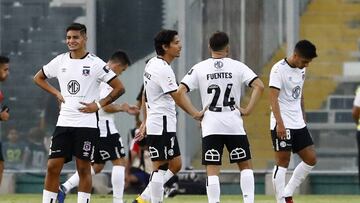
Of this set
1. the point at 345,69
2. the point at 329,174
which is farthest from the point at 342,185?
the point at 345,69

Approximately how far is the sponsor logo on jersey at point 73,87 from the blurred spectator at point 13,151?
1088 centimetres

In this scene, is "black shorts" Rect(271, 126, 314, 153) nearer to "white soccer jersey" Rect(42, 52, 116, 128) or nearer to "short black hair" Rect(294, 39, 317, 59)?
"short black hair" Rect(294, 39, 317, 59)

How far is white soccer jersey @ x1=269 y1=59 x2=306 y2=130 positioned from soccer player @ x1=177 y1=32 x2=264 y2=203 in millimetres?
1673

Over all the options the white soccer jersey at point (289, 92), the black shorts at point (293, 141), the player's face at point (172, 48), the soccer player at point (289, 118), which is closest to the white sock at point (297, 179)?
the soccer player at point (289, 118)

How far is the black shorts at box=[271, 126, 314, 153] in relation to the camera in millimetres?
18219

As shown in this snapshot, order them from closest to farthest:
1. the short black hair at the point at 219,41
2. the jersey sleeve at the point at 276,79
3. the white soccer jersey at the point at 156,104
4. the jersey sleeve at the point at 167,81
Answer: the short black hair at the point at 219,41 < the jersey sleeve at the point at 167,81 < the white soccer jersey at the point at 156,104 < the jersey sleeve at the point at 276,79

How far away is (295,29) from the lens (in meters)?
26.4

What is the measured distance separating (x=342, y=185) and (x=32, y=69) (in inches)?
235

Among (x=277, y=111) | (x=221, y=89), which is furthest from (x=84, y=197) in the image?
(x=277, y=111)

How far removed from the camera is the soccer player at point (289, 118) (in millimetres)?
18000

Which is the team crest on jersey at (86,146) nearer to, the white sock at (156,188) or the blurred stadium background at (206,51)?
the white sock at (156,188)

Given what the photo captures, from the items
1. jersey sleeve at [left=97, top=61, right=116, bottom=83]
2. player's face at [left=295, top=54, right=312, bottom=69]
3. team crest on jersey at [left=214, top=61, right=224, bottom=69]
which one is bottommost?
jersey sleeve at [left=97, top=61, right=116, bottom=83]

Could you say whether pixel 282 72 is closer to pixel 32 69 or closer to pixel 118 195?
pixel 118 195

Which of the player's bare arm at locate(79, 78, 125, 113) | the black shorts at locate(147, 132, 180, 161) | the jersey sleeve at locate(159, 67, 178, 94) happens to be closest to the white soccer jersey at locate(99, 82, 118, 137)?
the black shorts at locate(147, 132, 180, 161)
